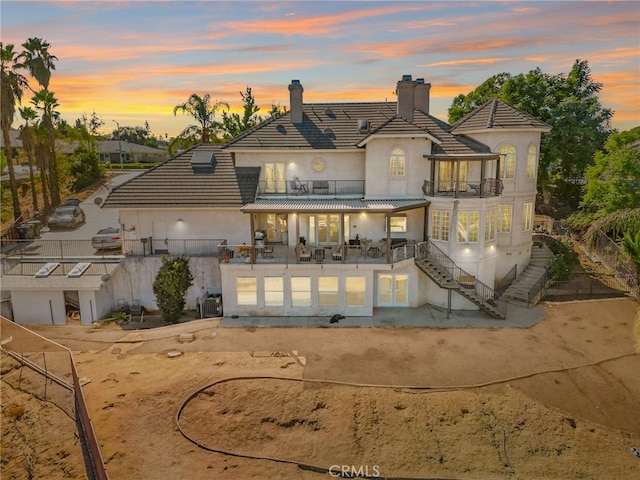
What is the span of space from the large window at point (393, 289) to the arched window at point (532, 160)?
10426 mm

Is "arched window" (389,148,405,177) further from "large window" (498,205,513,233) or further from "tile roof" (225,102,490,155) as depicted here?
"large window" (498,205,513,233)

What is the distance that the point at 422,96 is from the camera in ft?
94.7

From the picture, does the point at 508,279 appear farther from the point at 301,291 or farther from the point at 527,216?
the point at 301,291

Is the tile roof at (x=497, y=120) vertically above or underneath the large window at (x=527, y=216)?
above

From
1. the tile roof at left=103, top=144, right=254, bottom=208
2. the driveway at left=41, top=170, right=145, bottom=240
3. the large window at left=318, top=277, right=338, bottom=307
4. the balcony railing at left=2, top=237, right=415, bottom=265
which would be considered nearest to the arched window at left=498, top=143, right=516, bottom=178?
the balcony railing at left=2, top=237, right=415, bottom=265

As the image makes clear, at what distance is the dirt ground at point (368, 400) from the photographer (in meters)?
12.7

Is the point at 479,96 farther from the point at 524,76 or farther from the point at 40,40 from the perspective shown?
the point at 40,40

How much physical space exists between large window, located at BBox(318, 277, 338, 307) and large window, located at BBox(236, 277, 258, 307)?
3451 mm

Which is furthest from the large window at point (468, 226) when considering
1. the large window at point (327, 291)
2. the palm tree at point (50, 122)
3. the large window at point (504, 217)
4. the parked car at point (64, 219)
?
the palm tree at point (50, 122)

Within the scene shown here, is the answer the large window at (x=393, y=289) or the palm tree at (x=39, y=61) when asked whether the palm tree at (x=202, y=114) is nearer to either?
the palm tree at (x=39, y=61)

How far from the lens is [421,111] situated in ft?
94.5

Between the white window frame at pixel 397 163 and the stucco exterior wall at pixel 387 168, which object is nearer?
the stucco exterior wall at pixel 387 168

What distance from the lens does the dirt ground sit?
12680mm

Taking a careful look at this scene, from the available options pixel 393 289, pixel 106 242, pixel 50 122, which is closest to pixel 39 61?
pixel 50 122
